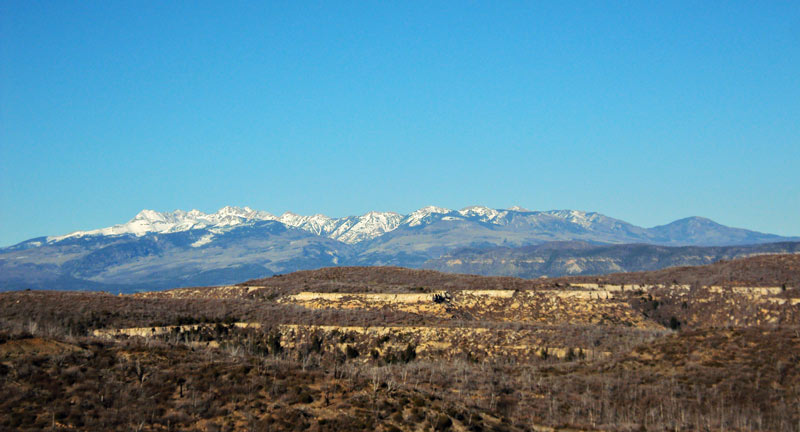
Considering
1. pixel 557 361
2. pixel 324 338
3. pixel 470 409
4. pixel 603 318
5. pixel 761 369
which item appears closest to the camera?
pixel 470 409

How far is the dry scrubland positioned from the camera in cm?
3462

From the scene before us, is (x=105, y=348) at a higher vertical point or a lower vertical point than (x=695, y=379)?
higher

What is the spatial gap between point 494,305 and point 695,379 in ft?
160

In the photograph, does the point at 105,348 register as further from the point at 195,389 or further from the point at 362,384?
the point at 362,384

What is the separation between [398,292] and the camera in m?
103

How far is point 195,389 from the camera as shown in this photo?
36.2 metres

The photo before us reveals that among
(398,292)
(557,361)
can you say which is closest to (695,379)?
(557,361)

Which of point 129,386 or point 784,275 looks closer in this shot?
point 129,386

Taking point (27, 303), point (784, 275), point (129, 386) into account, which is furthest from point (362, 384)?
point (784, 275)

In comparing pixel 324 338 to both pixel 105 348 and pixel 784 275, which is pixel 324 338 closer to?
pixel 105 348

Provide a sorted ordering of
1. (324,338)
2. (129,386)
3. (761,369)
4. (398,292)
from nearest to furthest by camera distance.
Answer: (129,386) < (761,369) < (324,338) < (398,292)

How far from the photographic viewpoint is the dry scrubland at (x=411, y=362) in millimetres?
34625

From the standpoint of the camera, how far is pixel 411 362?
6281 centimetres

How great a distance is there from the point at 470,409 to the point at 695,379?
60.4 feet
